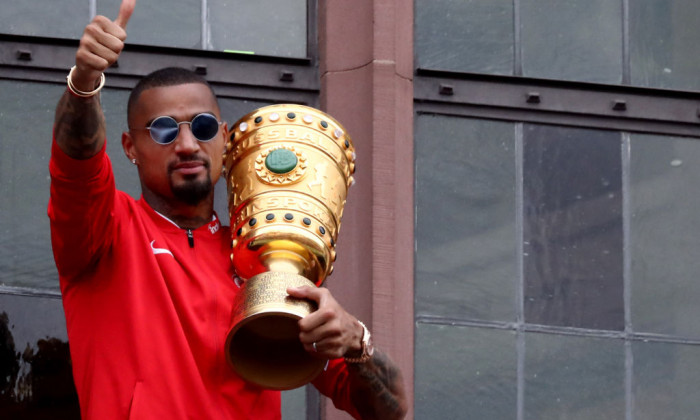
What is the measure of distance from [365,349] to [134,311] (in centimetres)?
78

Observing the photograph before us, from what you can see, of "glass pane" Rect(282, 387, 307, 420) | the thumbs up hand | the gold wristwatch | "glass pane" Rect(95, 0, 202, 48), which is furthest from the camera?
"glass pane" Rect(95, 0, 202, 48)

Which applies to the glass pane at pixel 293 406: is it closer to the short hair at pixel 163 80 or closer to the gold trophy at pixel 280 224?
the gold trophy at pixel 280 224

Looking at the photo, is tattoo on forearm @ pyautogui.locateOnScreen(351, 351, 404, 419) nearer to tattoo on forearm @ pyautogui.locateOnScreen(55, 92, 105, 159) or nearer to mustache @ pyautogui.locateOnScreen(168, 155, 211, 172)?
mustache @ pyautogui.locateOnScreen(168, 155, 211, 172)

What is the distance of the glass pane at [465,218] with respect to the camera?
764 cm

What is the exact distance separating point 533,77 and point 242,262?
255 cm

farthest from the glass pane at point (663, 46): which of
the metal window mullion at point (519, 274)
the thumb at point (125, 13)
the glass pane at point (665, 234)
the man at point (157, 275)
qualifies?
the thumb at point (125, 13)

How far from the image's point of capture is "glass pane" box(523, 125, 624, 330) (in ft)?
25.4

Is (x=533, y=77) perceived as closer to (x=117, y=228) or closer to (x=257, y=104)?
(x=257, y=104)

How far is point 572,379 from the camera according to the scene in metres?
7.64

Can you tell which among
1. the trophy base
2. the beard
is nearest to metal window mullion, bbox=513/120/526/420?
the trophy base

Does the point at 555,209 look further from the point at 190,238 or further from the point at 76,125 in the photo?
the point at 76,125

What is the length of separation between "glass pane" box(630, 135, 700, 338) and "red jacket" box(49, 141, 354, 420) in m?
2.38

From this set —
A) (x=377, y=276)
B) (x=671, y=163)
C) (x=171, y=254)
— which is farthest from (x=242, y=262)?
(x=671, y=163)

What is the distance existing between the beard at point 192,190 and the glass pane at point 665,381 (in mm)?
2424
